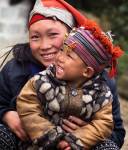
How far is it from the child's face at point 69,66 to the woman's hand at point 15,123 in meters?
0.49

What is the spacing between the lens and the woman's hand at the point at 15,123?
407 cm

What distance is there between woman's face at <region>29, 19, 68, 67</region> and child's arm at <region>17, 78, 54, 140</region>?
353mm

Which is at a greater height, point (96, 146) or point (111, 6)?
point (96, 146)

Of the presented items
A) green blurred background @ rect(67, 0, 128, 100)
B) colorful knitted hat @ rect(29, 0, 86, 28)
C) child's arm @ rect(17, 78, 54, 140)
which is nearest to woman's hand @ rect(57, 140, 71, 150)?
child's arm @ rect(17, 78, 54, 140)

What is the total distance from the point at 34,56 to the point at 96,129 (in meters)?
0.74

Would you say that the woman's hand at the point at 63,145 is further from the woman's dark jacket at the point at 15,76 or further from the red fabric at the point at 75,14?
the red fabric at the point at 75,14

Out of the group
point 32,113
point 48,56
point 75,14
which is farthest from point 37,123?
point 75,14

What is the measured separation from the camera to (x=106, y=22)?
35.6 feet

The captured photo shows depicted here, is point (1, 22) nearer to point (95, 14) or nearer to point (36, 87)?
point (95, 14)

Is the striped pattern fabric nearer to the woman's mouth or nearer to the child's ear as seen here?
the child's ear

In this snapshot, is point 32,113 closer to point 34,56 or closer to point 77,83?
point 77,83

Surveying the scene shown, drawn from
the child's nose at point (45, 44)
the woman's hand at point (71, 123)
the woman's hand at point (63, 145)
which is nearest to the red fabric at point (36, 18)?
the child's nose at point (45, 44)

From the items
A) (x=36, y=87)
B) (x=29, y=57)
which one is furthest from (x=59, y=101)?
(x=29, y=57)

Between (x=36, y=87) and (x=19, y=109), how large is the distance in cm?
18
